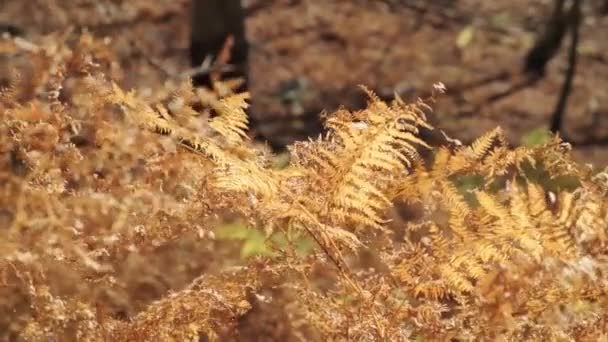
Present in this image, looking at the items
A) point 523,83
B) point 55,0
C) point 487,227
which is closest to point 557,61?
point 523,83

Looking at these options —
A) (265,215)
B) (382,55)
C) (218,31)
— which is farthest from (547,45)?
(265,215)

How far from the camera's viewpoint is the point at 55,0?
5.59 m

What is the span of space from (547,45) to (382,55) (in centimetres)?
106

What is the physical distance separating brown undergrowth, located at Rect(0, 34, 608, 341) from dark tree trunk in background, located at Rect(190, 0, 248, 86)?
2812mm

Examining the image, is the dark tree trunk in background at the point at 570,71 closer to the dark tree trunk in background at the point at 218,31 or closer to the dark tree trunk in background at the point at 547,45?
the dark tree trunk in background at the point at 547,45

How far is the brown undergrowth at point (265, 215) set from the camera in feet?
4.51

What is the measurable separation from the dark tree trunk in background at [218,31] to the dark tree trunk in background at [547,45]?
215cm

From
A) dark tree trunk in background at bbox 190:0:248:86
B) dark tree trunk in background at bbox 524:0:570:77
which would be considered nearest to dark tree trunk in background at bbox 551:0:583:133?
dark tree trunk in background at bbox 524:0:570:77

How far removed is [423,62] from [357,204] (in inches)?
176

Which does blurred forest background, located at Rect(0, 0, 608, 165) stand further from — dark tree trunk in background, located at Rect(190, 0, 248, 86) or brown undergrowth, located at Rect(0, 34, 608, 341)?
brown undergrowth, located at Rect(0, 34, 608, 341)

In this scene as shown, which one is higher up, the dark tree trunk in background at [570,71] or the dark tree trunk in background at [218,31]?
the dark tree trunk in background at [570,71]

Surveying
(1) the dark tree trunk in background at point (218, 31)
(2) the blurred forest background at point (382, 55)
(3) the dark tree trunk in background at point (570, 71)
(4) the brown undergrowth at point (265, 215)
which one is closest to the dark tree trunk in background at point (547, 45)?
(2) the blurred forest background at point (382, 55)

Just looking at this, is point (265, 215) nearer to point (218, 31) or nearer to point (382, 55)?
point (218, 31)

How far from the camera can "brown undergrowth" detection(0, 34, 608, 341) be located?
1.38 m
